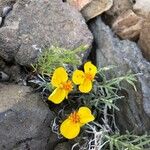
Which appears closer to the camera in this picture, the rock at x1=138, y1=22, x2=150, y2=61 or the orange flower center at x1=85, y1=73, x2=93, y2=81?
the orange flower center at x1=85, y1=73, x2=93, y2=81

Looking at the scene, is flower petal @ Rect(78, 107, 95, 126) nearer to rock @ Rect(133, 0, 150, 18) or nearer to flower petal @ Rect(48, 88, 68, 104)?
flower petal @ Rect(48, 88, 68, 104)

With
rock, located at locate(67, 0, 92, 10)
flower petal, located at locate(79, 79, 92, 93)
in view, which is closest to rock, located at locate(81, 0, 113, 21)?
rock, located at locate(67, 0, 92, 10)

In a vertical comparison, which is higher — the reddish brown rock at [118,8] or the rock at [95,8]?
the rock at [95,8]

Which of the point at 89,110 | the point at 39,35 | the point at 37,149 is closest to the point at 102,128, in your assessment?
the point at 89,110

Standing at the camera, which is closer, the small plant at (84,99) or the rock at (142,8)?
the small plant at (84,99)

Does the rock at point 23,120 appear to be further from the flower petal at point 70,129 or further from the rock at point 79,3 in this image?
the rock at point 79,3

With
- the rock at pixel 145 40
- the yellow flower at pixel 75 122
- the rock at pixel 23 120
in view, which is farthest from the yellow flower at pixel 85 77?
the rock at pixel 145 40

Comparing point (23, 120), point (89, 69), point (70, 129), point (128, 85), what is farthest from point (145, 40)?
point (23, 120)
